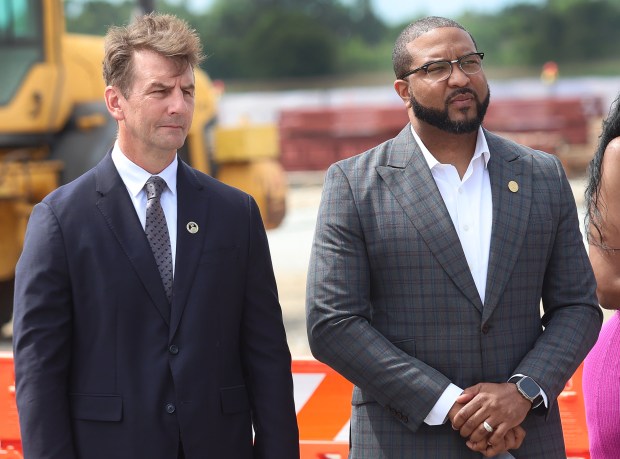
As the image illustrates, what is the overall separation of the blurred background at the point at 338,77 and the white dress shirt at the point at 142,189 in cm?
788

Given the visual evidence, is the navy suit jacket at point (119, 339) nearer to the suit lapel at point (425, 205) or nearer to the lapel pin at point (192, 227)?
the lapel pin at point (192, 227)

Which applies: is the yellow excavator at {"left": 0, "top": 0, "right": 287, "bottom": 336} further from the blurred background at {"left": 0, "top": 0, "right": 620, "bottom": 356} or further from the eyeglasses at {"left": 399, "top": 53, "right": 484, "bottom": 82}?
the eyeglasses at {"left": 399, "top": 53, "right": 484, "bottom": 82}

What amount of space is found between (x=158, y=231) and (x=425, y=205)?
2.34ft

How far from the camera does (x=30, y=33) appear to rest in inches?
430

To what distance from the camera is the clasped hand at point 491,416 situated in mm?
3105

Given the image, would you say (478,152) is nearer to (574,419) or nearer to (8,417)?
(574,419)

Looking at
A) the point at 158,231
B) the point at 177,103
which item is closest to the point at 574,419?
the point at 158,231

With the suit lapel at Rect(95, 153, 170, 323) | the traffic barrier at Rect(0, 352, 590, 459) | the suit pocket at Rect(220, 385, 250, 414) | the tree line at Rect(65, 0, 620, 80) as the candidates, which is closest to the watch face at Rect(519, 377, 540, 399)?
the suit pocket at Rect(220, 385, 250, 414)

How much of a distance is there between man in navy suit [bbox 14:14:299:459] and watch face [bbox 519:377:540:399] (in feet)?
2.04

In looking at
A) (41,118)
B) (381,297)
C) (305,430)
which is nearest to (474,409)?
(381,297)

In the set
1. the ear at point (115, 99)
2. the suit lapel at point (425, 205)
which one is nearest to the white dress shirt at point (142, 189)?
the ear at point (115, 99)

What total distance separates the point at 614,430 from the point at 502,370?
533 millimetres

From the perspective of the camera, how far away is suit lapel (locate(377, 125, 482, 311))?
322 centimetres

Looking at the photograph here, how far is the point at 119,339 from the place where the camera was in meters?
3.08
